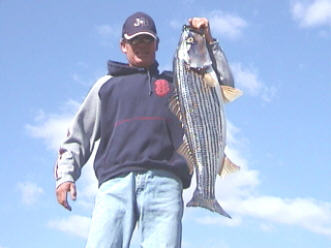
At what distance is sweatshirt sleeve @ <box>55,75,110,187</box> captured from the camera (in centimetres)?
551

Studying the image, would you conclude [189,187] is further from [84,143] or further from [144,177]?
[84,143]

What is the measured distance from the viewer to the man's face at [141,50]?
5531mm

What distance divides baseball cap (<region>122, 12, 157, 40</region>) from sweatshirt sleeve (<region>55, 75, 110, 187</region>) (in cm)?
43

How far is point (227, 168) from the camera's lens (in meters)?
5.05

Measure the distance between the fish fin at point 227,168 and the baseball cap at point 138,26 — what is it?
4.19 feet

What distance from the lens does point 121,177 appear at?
200 inches

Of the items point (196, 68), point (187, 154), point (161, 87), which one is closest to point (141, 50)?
point (161, 87)

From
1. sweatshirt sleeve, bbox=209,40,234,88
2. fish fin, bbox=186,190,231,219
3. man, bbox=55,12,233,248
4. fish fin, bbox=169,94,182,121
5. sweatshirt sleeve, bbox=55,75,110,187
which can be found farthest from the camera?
sweatshirt sleeve, bbox=55,75,110,187

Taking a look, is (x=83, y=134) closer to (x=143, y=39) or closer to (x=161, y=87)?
(x=161, y=87)

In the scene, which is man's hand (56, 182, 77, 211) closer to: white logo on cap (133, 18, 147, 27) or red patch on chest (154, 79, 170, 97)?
red patch on chest (154, 79, 170, 97)

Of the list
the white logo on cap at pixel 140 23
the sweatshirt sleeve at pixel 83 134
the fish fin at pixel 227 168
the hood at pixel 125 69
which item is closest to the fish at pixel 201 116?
the fish fin at pixel 227 168

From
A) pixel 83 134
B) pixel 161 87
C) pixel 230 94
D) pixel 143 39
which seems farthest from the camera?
pixel 83 134

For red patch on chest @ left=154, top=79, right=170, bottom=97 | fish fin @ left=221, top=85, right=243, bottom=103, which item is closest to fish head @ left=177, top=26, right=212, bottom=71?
fish fin @ left=221, top=85, right=243, bottom=103

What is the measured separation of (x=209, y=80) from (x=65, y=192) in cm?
149
